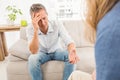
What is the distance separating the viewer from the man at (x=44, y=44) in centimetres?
204

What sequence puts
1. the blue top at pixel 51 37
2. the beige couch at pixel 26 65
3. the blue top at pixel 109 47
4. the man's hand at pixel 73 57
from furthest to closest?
the blue top at pixel 51 37 → the beige couch at pixel 26 65 → the man's hand at pixel 73 57 → the blue top at pixel 109 47

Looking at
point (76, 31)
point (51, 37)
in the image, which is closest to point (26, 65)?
point (51, 37)

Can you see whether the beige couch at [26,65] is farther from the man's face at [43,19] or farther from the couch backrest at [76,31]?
the man's face at [43,19]

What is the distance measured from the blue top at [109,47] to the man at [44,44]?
1567 millimetres

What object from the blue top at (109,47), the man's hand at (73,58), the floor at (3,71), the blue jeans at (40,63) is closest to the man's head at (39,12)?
the blue jeans at (40,63)

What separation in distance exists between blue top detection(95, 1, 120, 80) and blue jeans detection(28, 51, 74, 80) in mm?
1635

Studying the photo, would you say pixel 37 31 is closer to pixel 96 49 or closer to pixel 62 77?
pixel 62 77

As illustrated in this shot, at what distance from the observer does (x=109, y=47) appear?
1.27 feet

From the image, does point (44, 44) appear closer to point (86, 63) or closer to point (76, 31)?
point (86, 63)

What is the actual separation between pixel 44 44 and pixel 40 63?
9.4 inches

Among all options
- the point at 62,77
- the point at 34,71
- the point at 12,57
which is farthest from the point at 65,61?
the point at 12,57

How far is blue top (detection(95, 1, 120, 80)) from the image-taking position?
38 centimetres

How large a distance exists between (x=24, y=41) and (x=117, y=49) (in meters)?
2.23

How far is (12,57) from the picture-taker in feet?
7.49
